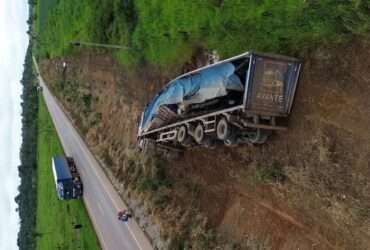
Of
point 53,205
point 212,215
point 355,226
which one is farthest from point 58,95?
point 355,226

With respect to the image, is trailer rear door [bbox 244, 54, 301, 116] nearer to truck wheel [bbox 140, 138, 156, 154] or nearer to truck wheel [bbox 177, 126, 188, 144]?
truck wheel [bbox 177, 126, 188, 144]

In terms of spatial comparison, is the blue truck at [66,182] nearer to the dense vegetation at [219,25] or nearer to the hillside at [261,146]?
the hillside at [261,146]

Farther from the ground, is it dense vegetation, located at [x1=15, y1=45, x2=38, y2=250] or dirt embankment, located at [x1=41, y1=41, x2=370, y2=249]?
dirt embankment, located at [x1=41, y1=41, x2=370, y2=249]

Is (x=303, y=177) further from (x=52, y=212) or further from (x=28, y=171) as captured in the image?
(x=28, y=171)

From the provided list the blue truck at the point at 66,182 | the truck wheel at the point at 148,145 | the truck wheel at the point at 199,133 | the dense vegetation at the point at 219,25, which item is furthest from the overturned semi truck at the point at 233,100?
the blue truck at the point at 66,182

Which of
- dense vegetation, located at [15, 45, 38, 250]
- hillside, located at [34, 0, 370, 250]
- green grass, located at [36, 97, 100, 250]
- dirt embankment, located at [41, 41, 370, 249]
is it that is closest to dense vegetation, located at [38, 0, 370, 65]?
hillside, located at [34, 0, 370, 250]
